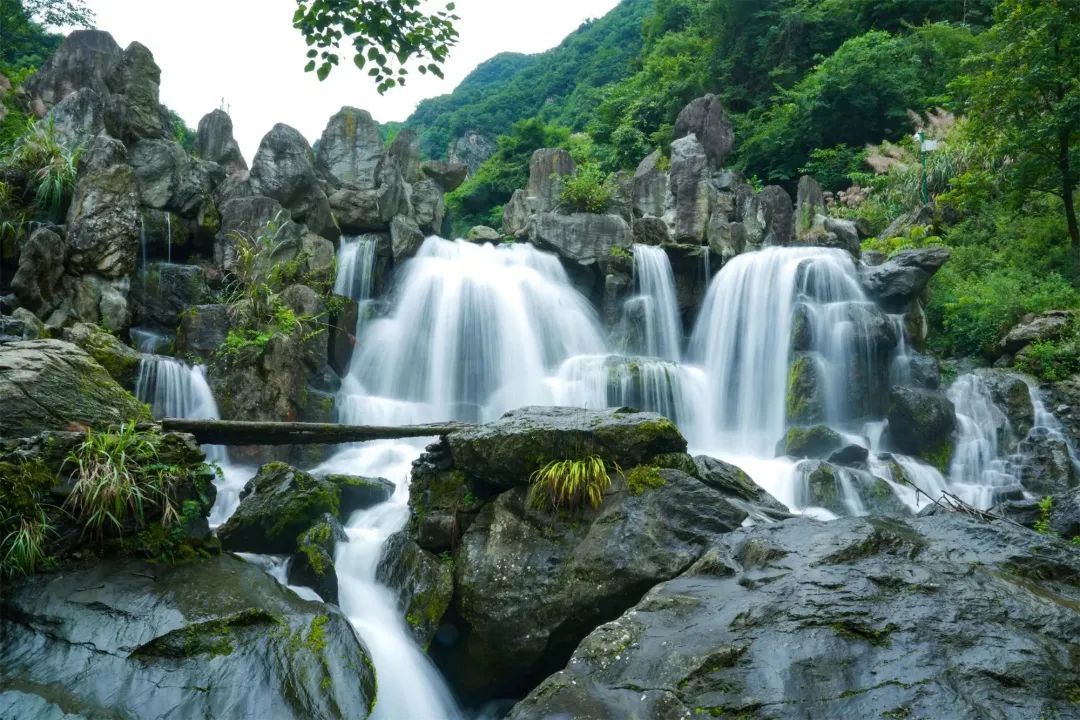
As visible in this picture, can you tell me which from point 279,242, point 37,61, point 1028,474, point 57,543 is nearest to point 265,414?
point 279,242

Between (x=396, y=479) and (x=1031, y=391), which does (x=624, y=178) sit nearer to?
(x=1031, y=391)

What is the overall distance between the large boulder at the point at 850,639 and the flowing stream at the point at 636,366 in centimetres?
357

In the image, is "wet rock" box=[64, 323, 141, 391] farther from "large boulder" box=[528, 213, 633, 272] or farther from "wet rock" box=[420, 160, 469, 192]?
"wet rock" box=[420, 160, 469, 192]

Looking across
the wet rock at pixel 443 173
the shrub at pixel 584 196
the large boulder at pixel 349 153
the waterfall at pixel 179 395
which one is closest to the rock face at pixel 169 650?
the waterfall at pixel 179 395

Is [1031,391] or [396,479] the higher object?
[1031,391]

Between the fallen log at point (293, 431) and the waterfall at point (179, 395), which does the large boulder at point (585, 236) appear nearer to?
the waterfall at point (179, 395)

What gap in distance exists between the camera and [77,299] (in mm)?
11062

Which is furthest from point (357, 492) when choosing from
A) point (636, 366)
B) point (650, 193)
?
point (650, 193)

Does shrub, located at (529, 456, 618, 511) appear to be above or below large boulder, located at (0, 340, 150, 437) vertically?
below

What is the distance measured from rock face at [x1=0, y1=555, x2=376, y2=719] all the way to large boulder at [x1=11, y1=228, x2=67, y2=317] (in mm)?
7480

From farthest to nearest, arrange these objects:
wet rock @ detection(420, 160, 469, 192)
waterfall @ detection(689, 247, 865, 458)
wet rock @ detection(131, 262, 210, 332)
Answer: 1. wet rock @ detection(420, 160, 469, 192)
2. waterfall @ detection(689, 247, 865, 458)
3. wet rock @ detection(131, 262, 210, 332)

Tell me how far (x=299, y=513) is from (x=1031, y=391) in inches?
445

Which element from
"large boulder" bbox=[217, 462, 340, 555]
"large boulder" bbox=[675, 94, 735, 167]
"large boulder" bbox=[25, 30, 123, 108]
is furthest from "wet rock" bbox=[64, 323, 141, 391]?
"large boulder" bbox=[675, 94, 735, 167]

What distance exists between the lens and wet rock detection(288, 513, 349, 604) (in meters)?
6.41
